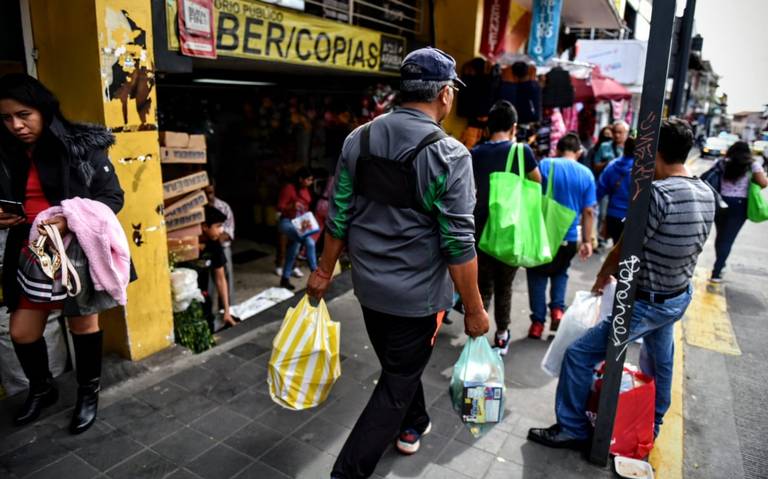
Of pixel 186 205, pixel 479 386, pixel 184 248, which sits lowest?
pixel 479 386

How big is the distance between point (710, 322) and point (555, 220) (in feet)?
8.73

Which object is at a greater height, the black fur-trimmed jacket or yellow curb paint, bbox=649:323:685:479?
the black fur-trimmed jacket

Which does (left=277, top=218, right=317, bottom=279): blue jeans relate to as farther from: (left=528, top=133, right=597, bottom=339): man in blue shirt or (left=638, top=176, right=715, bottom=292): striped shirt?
(left=638, top=176, right=715, bottom=292): striped shirt

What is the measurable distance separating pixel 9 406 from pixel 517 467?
10.4 ft

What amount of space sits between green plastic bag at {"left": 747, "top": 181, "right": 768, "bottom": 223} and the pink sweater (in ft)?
22.1

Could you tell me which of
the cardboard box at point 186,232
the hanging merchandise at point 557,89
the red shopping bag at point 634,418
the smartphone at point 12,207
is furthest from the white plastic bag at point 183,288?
the hanging merchandise at point 557,89

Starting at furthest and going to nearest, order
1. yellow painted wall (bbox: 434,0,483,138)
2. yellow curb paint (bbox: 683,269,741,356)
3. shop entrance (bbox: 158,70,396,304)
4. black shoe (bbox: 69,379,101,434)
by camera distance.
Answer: yellow painted wall (bbox: 434,0,483,138) < shop entrance (bbox: 158,70,396,304) < yellow curb paint (bbox: 683,269,741,356) < black shoe (bbox: 69,379,101,434)

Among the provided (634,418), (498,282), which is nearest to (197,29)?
(498,282)

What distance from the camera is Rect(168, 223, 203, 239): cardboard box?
15.5 ft

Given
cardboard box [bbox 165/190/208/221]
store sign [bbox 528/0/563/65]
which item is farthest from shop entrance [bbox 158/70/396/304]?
store sign [bbox 528/0/563/65]

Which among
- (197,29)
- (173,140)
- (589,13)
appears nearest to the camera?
(197,29)

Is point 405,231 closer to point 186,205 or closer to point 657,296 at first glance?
point 657,296

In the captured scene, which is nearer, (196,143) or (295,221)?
(196,143)

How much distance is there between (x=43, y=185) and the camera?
9.50 ft
